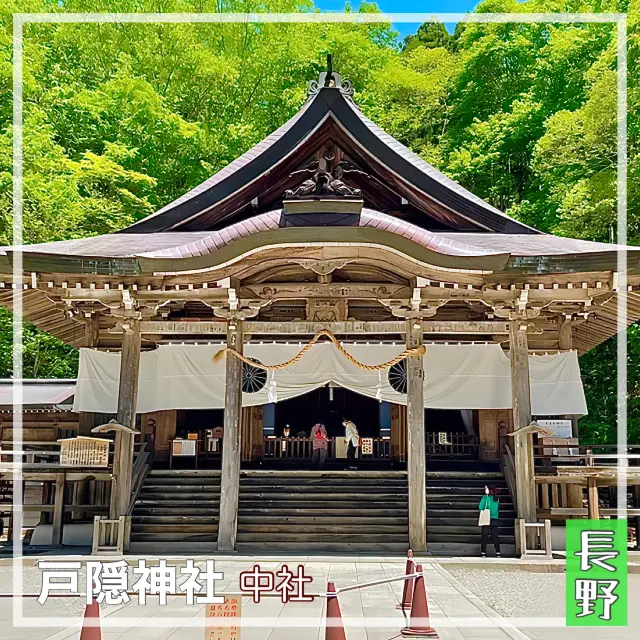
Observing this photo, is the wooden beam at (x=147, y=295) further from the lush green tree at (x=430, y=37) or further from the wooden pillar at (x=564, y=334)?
the lush green tree at (x=430, y=37)

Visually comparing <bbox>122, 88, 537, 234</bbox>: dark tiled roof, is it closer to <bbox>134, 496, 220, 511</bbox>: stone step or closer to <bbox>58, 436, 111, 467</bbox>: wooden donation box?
<bbox>58, 436, 111, 467</bbox>: wooden donation box

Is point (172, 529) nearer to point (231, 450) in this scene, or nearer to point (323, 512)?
point (231, 450)

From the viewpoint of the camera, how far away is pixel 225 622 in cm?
471

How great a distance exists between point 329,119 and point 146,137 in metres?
12.5

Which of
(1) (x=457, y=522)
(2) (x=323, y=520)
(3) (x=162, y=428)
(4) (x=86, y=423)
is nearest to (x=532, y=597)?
(1) (x=457, y=522)

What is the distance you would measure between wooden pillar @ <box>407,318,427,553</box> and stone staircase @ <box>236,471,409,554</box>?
53cm

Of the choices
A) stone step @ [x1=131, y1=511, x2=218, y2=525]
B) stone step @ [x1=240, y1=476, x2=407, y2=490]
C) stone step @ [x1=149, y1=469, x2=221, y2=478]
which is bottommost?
stone step @ [x1=131, y1=511, x2=218, y2=525]

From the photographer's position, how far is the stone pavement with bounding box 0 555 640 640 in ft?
20.2

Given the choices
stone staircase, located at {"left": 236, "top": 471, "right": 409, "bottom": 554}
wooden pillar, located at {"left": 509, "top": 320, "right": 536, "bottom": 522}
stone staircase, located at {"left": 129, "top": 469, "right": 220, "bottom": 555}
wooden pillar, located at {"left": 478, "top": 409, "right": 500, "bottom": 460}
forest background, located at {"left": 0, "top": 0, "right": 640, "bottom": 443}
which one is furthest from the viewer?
forest background, located at {"left": 0, "top": 0, "right": 640, "bottom": 443}

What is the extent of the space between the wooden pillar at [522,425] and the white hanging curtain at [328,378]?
6.28ft

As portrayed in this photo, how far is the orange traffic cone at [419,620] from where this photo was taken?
591 cm

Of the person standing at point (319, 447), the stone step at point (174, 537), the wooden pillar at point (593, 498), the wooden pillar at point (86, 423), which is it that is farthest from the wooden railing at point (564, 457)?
the wooden pillar at point (86, 423)

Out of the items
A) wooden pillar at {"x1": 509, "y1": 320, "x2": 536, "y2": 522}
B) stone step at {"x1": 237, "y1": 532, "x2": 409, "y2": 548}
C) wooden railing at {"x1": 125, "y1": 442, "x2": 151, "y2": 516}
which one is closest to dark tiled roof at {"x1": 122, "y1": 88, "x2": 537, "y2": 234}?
wooden pillar at {"x1": 509, "y1": 320, "x2": 536, "y2": 522}

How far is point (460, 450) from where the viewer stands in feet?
54.0
